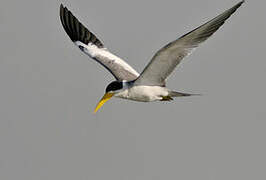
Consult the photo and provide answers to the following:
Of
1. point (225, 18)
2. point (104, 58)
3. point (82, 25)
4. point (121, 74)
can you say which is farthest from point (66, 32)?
point (225, 18)

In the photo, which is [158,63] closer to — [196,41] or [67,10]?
[196,41]

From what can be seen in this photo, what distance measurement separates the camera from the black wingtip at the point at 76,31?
15516 millimetres

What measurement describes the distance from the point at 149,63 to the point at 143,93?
3.66 feet

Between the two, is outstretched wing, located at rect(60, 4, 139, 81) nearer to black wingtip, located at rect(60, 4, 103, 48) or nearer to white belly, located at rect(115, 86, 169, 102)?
black wingtip, located at rect(60, 4, 103, 48)

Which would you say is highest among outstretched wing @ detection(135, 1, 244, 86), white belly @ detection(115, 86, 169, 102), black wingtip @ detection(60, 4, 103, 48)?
black wingtip @ detection(60, 4, 103, 48)

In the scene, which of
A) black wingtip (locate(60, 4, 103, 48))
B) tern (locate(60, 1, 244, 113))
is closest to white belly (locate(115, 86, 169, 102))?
tern (locate(60, 1, 244, 113))

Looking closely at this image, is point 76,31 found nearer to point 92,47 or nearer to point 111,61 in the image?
point 92,47

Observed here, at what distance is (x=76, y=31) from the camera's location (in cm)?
1578

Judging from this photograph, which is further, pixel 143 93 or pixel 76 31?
pixel 76 31

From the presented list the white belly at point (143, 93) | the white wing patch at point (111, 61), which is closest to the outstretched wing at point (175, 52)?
the white belly at point (143, 93)

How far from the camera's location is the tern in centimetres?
1104

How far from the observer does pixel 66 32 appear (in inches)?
623

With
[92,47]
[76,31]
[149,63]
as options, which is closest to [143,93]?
[149,63]

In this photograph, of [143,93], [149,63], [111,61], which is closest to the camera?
[149,63]
